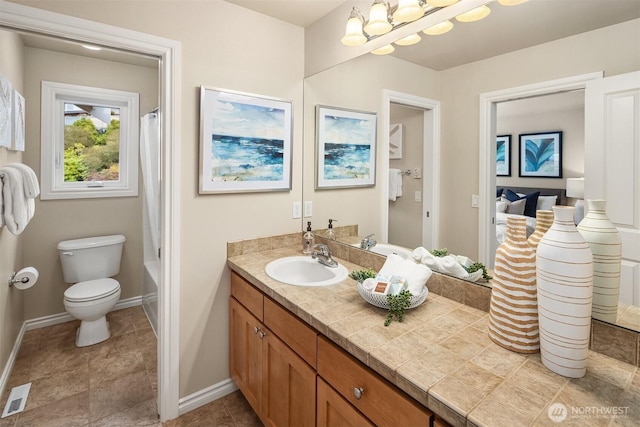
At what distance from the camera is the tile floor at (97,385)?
1.76m

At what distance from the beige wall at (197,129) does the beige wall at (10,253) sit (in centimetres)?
122

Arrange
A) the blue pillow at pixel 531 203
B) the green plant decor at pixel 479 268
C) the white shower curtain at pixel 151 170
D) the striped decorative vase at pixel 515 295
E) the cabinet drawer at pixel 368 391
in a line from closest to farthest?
the cabinet drawer at pixel 368 391 → the striped decorative vase at pixel 515 295 → the blue pillow at pixel 531 203 → the green plant decor at pixel 479 268 → the white shower curtain at pixel 151 170

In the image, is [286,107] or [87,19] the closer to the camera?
[87,19]

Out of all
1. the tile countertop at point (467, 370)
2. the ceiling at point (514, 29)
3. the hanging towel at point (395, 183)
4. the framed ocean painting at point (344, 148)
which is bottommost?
the tile countertop at point (467, 370)

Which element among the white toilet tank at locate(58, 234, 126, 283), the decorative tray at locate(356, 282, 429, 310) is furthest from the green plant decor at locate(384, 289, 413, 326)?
the white toilet tank at locate(58, 234, 126, 283)

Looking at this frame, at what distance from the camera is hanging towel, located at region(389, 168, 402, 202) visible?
5.47ft

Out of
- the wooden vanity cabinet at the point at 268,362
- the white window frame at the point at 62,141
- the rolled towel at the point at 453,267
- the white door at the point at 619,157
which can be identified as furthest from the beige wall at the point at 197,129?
the white window frame at the point at 62,141

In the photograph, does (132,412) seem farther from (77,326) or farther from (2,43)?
(2,43)

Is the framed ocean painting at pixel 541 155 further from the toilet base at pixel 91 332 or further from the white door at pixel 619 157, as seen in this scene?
the toilet base at pixel 91 332

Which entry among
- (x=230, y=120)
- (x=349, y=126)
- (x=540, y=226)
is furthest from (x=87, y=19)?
(x=540, y=226)

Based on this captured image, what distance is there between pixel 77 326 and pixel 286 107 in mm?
2713

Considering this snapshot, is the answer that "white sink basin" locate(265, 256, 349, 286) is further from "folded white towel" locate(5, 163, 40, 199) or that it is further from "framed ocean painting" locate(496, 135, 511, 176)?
"folded white towel" locate(5, 163, 40, 199)

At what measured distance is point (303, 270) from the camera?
1.91 m

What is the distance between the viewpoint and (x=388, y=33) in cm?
159
